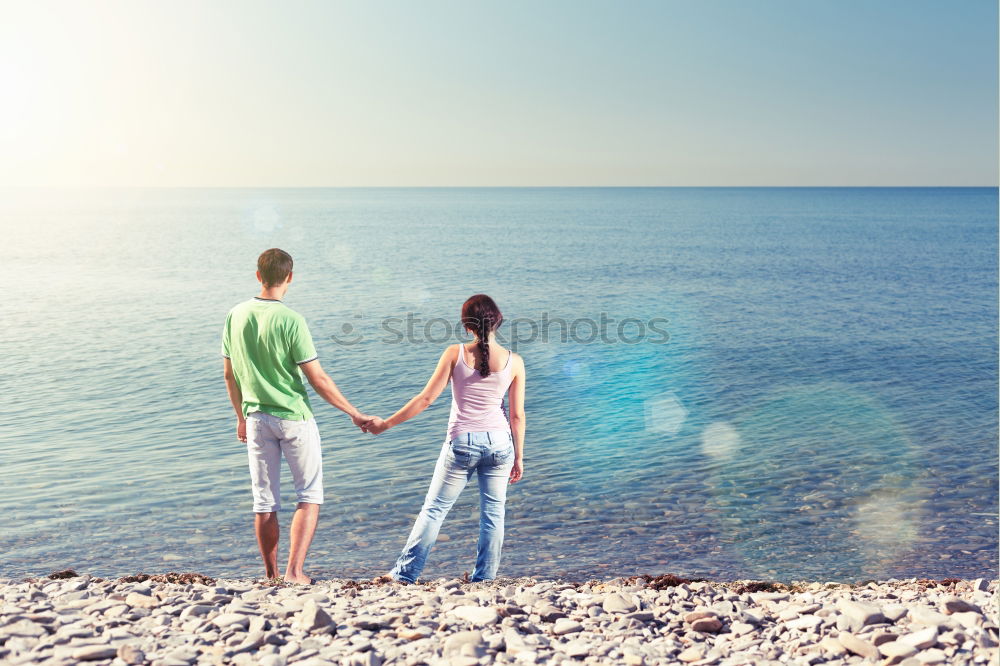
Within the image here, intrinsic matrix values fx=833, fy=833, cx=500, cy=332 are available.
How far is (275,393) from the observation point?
258 inches

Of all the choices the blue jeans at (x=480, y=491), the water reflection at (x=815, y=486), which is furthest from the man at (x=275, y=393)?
the water reflection at (x=815, y=486)

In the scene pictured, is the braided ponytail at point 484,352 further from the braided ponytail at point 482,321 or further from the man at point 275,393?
the man at point 275,393

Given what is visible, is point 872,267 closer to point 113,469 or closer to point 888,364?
point 888,364

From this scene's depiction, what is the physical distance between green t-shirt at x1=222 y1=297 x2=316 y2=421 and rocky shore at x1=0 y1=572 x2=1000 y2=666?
1.43 m

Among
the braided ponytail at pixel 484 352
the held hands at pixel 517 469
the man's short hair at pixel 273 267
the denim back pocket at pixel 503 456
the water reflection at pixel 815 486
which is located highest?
the man's short hair at pixel 273 267

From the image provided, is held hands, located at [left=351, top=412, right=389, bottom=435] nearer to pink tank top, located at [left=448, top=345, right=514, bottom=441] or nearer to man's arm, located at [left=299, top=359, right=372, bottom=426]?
man's arm, located at [left=299, top=359, right=372, bottom=426]

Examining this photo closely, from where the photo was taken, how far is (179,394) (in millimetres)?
21109

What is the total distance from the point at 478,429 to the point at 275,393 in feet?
5.36

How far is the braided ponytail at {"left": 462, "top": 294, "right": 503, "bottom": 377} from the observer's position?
636cm

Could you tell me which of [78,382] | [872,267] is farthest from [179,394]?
[872,267]

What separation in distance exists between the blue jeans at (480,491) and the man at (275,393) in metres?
0.89

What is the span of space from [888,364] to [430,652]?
25.6 meters

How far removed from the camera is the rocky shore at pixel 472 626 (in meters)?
4.93

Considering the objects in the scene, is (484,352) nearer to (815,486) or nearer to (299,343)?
(299,343)
